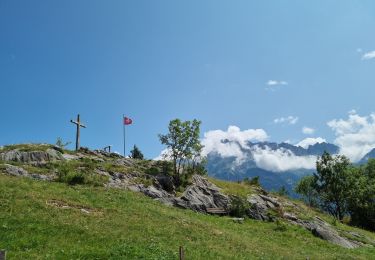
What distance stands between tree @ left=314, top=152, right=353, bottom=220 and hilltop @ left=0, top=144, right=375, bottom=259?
33759 millimetres

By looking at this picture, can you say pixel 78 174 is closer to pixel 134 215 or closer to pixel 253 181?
pixel 134 215

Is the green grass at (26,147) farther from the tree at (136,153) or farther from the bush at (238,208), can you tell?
the tree at (136,153)

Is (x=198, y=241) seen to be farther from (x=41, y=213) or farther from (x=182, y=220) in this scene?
(x=41, y=213)

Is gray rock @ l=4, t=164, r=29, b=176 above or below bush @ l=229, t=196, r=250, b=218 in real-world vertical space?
above

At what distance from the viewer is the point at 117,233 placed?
28453 mm

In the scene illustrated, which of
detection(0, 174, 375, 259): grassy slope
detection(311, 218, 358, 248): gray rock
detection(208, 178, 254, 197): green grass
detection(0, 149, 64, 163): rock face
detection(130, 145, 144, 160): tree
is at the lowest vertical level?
detection(311, 218, 358, 248): gray rock

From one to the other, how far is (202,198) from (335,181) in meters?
54.6

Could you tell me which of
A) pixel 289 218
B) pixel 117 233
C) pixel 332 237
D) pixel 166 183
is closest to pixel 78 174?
pixel 166 183

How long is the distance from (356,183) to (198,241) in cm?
7221

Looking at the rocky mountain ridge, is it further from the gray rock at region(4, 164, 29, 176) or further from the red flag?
the red flag

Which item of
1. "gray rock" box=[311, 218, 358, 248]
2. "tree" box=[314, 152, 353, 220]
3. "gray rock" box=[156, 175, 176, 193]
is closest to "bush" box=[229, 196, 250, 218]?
"gray rock" box=[156, 175, 176, 193]

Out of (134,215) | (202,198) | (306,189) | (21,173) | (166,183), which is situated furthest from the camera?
(306,189)

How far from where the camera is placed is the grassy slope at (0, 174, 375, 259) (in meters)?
24.2

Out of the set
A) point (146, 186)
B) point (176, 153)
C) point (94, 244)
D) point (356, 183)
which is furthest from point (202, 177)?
point (356, 183)
